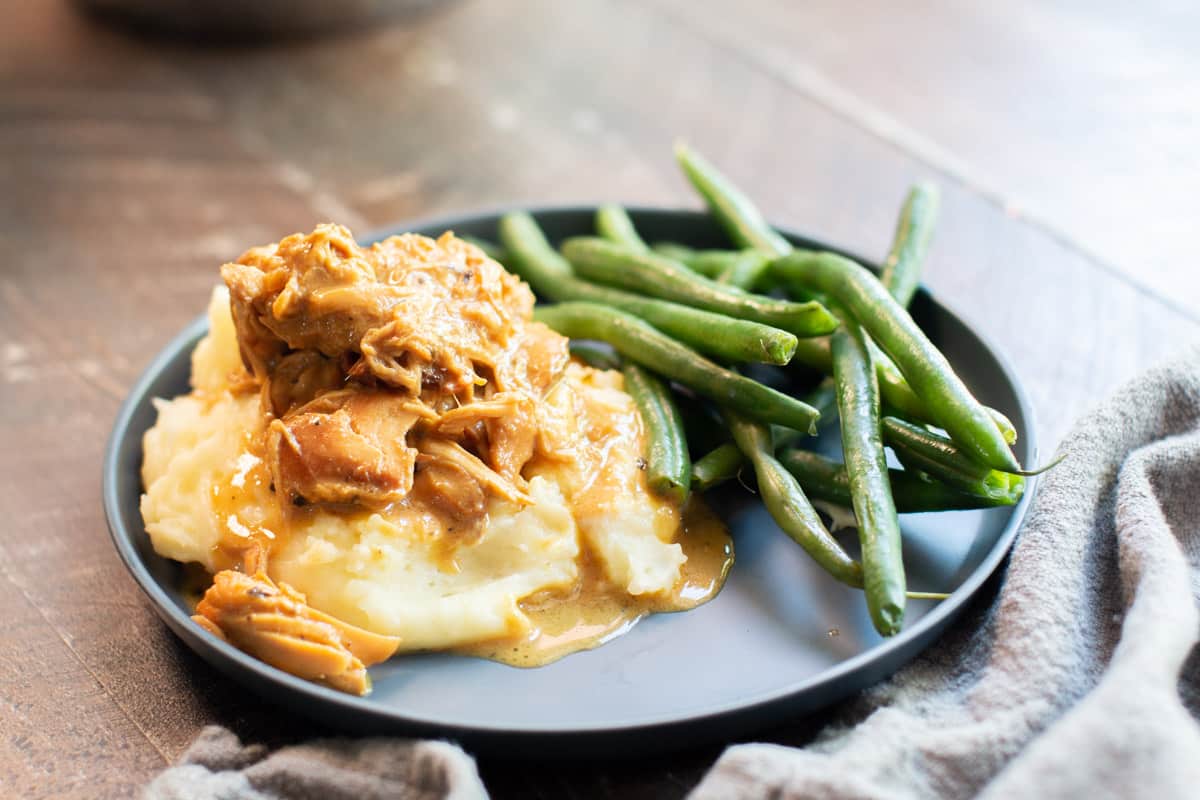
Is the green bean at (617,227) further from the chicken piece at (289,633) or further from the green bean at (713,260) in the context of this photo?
the chicken piece at (289,633)

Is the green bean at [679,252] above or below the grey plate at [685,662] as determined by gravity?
above

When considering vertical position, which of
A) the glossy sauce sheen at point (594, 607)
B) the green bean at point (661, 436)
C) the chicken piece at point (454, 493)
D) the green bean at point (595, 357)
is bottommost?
the glossy sauce sheen at point (594, 607)

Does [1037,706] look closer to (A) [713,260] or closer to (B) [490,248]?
(A) [713,260]

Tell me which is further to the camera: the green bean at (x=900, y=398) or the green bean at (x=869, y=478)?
the green bean at (x=900, y=398)

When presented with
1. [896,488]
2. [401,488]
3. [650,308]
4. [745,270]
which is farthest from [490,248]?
[896,488]

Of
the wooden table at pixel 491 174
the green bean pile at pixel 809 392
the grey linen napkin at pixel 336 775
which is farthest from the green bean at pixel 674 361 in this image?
the grey linen napkin at pixel 336 775

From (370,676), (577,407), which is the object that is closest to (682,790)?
(370,676)
